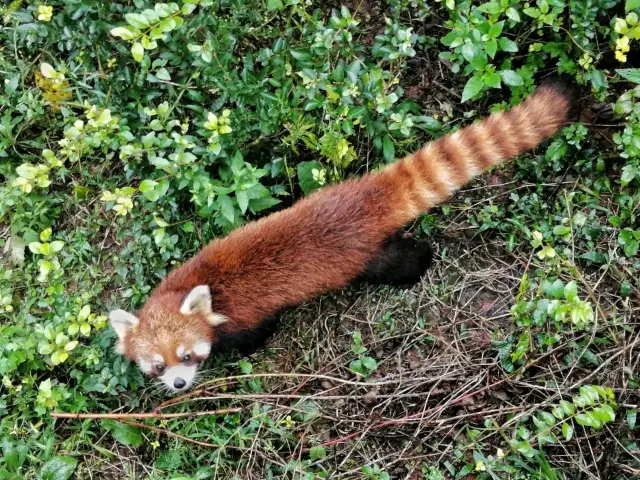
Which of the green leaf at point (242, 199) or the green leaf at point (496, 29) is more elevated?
the green leaf at point (496, 29)

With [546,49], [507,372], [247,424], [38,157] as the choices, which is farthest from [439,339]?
[38,157]

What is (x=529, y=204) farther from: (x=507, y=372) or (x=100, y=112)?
(x=100, y=112)

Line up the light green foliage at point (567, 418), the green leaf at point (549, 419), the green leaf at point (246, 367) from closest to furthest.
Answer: the light green foliage at point (567, 418)
the green leaf at point (549, 419)
the green leaf at point (246, 367)

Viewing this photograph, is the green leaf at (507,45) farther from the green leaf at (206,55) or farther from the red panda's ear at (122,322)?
the red panda's ear at (122,322)

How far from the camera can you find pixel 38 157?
3.99 m

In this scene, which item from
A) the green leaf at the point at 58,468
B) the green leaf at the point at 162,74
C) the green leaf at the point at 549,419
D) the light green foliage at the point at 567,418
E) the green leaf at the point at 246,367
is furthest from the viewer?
the green leaf at the point at 246,367

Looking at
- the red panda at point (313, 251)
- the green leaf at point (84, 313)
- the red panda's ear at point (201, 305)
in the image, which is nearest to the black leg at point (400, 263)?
the red panda at point (313, 251)

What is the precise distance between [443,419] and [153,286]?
6.12 ft

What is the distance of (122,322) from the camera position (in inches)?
129

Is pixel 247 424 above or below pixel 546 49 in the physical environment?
below

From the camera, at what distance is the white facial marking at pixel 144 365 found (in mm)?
3347

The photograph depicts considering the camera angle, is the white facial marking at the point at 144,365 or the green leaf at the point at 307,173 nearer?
the white facial marking at the point at 144,365

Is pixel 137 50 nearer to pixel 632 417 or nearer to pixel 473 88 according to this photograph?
pixel 473 88

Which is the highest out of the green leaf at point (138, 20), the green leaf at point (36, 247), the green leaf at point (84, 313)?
the green leaf at point (138, 20)
